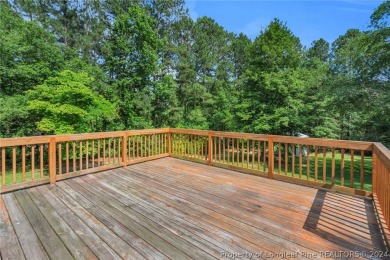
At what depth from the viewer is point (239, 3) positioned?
288 inches

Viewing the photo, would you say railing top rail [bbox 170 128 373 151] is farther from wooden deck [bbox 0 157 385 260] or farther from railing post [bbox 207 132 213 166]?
wooden deck [bbox 0 157 385 260]

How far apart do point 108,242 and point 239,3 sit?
781 centimetres

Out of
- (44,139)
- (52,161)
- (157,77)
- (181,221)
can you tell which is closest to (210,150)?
(181,221)

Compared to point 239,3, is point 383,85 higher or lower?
lower

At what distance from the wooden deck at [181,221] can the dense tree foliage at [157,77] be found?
387cm

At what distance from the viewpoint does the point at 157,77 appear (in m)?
12.1

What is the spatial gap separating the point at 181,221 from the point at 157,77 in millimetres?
10512

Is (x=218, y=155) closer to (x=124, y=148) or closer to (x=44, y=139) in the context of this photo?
(x=124, y=148)

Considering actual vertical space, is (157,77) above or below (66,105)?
above

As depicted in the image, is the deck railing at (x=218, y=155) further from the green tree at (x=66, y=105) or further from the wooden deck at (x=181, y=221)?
the green tree at (x=66, y=105)

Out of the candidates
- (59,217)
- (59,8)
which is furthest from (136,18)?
(59,217)

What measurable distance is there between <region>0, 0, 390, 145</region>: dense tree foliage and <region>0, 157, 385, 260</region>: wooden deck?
3.87m

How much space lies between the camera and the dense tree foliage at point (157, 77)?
24.5ft

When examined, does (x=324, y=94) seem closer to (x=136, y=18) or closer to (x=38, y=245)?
(x=136, y=18)
